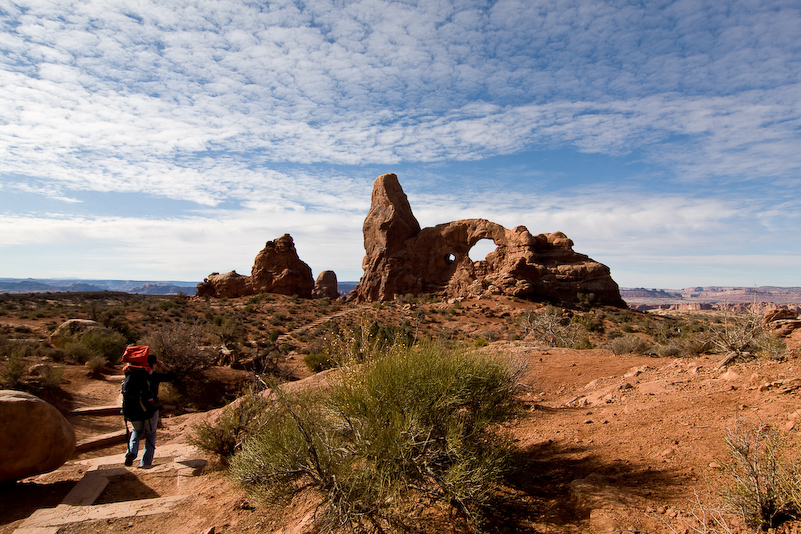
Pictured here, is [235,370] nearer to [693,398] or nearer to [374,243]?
[693,398]

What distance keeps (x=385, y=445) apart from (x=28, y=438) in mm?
5306

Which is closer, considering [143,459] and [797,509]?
[797,509]

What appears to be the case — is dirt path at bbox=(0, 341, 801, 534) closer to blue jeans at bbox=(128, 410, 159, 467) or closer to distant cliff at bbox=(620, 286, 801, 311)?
blue jeans at bbox=(128, 410, 159, 467)

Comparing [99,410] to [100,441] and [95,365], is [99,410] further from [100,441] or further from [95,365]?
[95,365]

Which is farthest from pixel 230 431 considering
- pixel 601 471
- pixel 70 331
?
pixel 70 331

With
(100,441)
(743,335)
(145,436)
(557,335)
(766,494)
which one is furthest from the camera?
(557,335)

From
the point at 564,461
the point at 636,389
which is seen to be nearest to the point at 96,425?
the point at 564,461

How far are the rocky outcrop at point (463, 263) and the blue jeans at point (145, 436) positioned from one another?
2586 cm

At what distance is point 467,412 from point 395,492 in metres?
1.29

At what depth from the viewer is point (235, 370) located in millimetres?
13953

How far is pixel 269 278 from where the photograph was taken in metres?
38.2

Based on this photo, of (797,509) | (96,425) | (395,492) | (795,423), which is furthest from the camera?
(96,425)

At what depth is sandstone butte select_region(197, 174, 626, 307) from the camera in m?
30.6

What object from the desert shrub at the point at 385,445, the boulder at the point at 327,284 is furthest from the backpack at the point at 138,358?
the boulder at the point at 327,284
